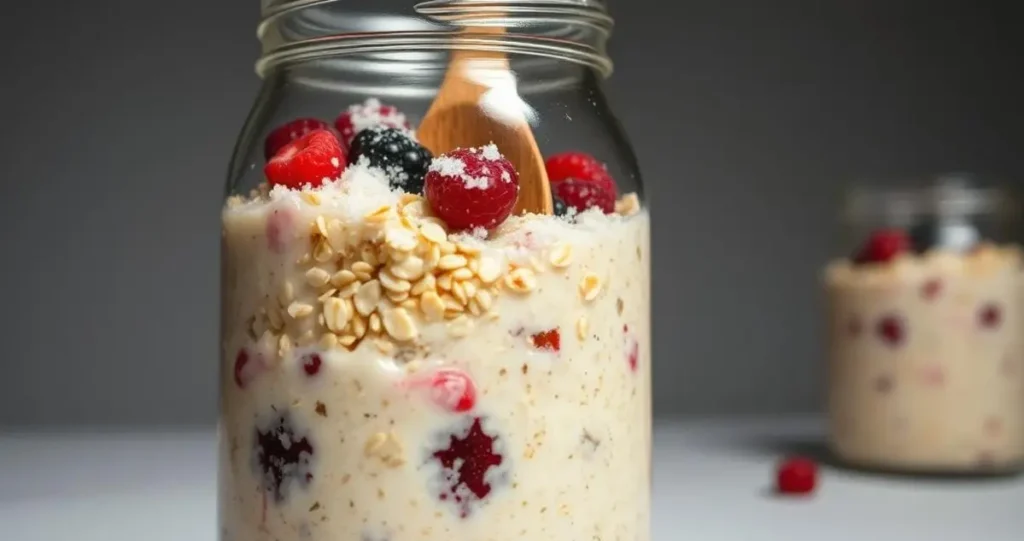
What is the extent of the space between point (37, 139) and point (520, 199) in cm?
137

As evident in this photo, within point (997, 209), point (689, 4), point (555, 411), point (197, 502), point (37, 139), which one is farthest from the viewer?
point (689, 4)

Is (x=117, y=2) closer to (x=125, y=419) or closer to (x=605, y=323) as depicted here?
(x=125, y=419)

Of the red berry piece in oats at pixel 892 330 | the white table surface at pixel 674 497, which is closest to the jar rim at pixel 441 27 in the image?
the white table surface at pixel 674 497

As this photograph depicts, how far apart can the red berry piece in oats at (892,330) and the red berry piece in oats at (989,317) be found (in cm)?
10

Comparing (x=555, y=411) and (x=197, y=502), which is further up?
(x=555, y=411)

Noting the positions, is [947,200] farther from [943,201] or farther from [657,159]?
[657,159]

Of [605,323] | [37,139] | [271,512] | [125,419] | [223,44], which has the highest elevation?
[223,44]

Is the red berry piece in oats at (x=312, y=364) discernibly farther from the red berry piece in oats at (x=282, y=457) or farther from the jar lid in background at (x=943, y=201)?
the jar lid in background at (x=943, y=201)

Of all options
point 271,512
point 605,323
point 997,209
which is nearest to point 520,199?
point 605,323

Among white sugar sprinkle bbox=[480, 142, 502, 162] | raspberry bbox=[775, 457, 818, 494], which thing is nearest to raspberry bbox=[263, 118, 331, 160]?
white sugar sprinkle bbox=[480, 142, 502, 162]

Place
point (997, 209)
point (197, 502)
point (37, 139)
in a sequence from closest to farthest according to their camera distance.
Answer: point (197, 502), point (997, 209), point (37, 139)

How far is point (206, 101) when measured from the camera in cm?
177

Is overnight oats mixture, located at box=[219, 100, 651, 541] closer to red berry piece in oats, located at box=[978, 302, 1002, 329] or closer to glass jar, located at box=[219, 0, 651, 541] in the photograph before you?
glass jar, located at box=[219, 0, 651, 541]

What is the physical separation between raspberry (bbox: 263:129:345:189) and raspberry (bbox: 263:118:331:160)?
49 millimetres
